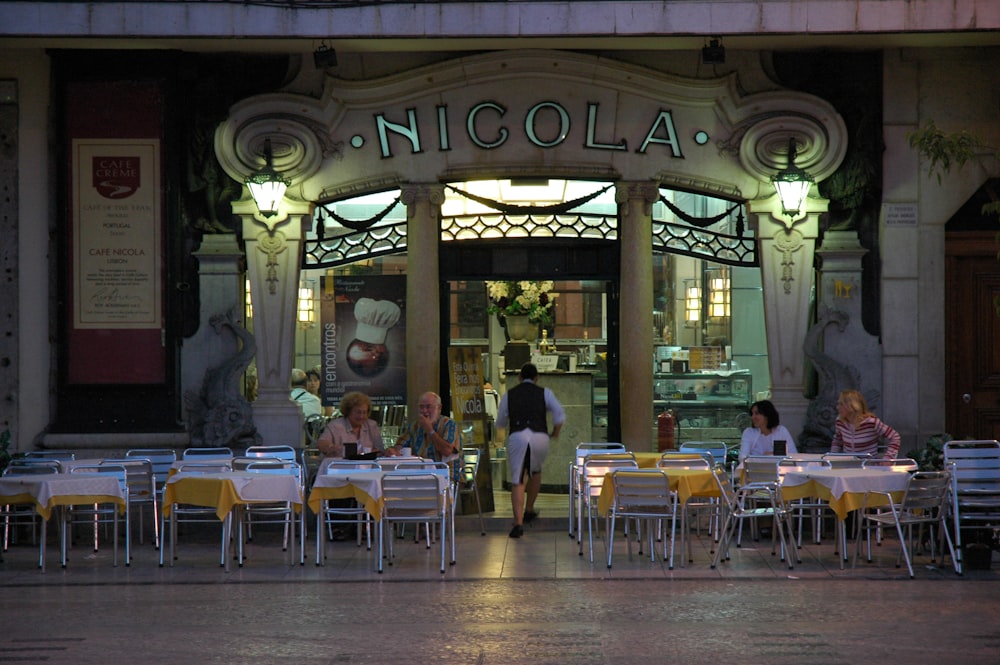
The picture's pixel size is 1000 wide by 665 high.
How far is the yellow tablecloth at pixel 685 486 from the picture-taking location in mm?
11906

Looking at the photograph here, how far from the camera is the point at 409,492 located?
458 inches

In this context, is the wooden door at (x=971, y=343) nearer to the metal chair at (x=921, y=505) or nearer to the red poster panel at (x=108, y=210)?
the metal chair at (x=921, y=505)

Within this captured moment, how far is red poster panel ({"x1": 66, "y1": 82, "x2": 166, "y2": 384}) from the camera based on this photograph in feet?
50.0

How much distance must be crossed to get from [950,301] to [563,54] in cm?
497

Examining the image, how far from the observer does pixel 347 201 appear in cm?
1612

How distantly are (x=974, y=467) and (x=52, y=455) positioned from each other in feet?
28.2

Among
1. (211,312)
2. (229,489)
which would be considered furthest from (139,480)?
(211,312)

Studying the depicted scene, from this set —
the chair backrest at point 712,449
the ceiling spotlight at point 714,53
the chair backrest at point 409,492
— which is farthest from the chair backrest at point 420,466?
the ceiling spotlight at point 714,53

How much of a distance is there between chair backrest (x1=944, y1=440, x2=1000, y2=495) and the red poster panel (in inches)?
329

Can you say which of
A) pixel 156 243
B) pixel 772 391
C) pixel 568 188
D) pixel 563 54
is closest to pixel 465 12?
pixel 563 54

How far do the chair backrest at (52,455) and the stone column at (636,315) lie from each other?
5795 mm

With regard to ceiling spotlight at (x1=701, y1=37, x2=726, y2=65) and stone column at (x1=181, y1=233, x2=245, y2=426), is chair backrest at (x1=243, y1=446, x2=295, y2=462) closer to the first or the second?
stone column at (x1=181, y1=233, x2=245, y2=426)

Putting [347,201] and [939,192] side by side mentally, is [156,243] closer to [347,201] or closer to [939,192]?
[347,201]

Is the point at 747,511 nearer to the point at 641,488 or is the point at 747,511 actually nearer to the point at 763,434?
the point at 641,488
